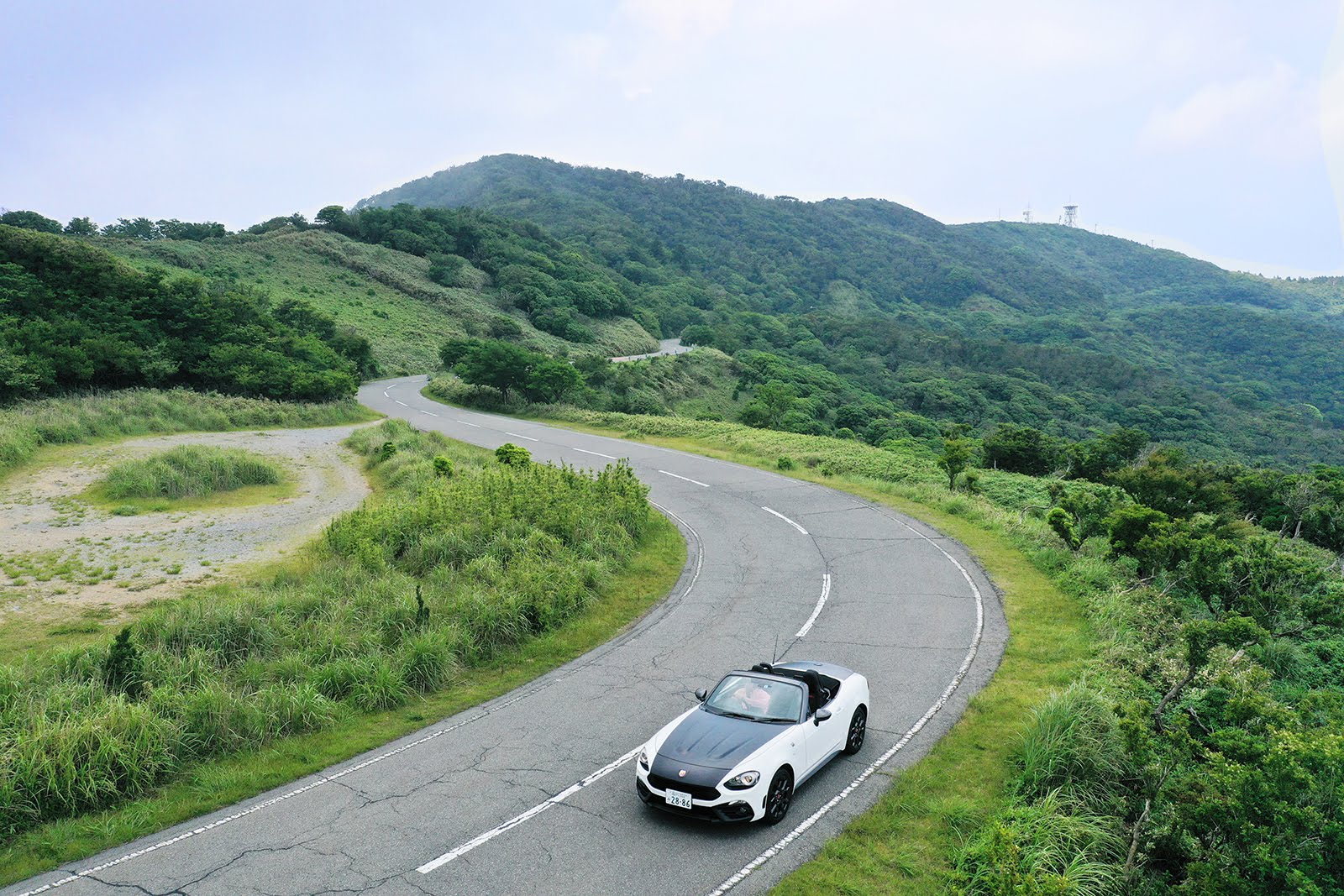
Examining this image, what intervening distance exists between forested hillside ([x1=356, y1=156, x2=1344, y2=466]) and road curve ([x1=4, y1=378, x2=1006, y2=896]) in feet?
150

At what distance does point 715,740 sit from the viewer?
8.04 m

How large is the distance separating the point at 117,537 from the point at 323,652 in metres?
11.9

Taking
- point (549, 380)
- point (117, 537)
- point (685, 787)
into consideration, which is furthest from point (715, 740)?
point (549, 380)

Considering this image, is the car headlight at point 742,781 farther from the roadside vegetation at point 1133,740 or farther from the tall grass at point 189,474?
the tall grass at point 189,474

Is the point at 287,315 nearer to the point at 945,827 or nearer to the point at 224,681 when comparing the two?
the point at 224,681

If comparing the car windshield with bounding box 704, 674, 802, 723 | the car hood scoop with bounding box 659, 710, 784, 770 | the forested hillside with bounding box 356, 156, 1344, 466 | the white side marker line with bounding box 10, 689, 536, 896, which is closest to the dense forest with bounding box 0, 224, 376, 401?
the forested hillside with bounding box 356, 156, 1344, 466

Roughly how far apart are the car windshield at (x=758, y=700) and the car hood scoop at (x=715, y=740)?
14 centimetres

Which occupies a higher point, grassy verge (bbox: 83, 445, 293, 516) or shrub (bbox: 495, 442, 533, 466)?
shrub (bbox: 495, 442, 533, 466)

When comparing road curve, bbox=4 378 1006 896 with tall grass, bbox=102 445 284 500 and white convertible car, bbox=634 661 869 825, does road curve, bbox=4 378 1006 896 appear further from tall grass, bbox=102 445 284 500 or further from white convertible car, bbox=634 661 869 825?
tall grass, bbox=102 445 284 500

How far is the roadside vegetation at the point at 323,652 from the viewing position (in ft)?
27.8

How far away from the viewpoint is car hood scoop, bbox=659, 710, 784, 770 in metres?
7.73

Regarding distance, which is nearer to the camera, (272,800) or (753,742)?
(753,742)

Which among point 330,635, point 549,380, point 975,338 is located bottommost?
point 330,635

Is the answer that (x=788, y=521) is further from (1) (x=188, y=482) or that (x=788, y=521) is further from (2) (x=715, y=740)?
(1) (x=188, y=482)
